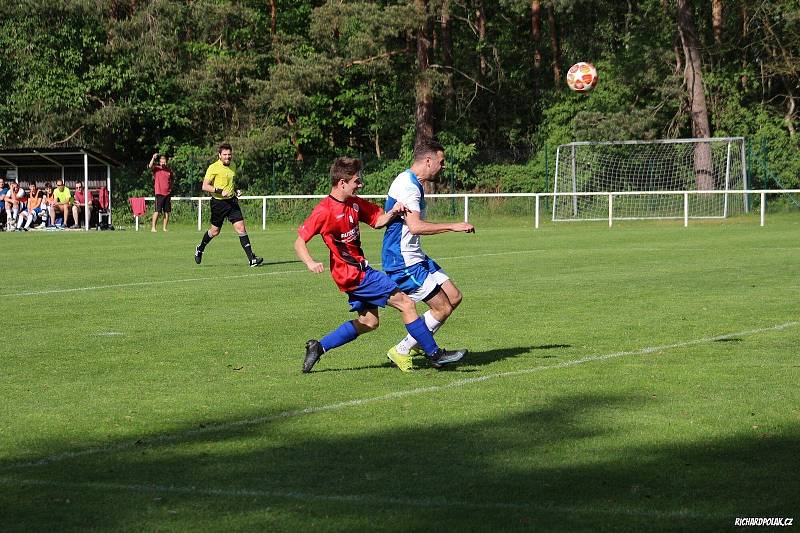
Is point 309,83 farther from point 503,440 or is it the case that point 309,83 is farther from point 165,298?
point 503,440

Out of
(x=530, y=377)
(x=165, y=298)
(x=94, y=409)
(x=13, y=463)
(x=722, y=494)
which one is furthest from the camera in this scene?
(x=165, y=298)

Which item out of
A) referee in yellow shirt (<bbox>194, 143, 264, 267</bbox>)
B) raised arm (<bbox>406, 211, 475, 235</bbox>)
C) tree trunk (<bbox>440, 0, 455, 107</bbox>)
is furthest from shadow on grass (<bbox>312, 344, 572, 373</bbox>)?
tree trunk (<bbox>440, 0, 455, 107</bbox>)

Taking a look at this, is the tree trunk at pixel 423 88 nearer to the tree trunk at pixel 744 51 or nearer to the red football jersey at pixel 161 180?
the tree trunk at pixel 744 51

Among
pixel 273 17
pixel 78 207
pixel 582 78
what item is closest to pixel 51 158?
pixel 78 207

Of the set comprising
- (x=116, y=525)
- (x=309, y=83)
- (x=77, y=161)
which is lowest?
(x=116, y=525)

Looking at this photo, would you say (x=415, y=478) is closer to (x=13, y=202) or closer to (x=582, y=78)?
(x=582, y=78)

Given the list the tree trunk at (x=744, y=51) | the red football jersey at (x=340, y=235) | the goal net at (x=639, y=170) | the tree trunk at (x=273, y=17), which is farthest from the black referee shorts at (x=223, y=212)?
the tree trunk at (x=273, y=17)

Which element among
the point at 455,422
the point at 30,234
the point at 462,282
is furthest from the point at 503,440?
the point at 30,234

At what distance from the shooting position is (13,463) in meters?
6.08

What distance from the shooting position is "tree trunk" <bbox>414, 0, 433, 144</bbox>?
43375 mm

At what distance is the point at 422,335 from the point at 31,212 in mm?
32215

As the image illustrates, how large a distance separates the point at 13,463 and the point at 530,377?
12.0 ft

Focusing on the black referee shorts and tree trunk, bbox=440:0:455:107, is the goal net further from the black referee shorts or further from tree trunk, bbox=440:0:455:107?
the black referee shorts

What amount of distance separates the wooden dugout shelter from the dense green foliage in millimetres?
5452
